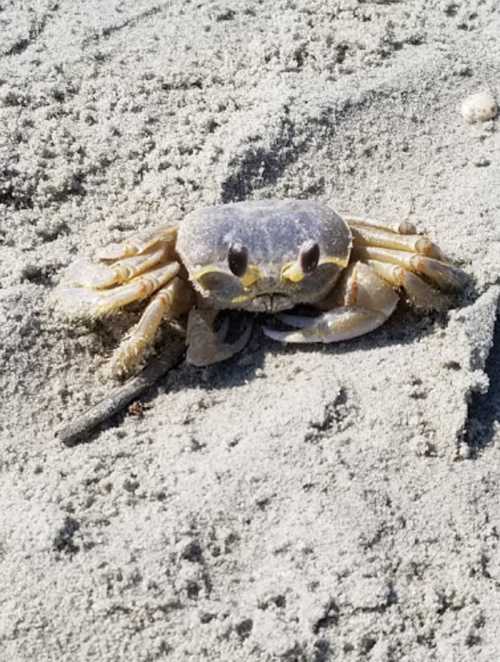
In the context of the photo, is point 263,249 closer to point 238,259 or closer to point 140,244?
point 238,259

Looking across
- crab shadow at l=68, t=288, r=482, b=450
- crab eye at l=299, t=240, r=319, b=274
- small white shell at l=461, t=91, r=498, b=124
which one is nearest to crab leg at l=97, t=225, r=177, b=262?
crab shadow at l=68, t=288, r=482, b=450

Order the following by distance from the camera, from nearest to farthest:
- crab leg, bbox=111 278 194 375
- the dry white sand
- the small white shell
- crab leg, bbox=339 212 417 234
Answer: the dry white sand → crab leg, bbox=111 278 194 375 → crab leg, bbox=339 212 417 234 → the small white shell

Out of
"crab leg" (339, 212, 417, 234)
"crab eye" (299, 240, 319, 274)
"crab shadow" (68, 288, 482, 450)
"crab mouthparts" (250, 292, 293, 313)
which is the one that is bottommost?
"crab shadow" (68, 288, 482, 450)

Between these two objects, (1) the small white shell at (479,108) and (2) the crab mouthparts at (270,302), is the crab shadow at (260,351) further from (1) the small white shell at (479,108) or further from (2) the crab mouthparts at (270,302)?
(1) the small white shell at (479,108)

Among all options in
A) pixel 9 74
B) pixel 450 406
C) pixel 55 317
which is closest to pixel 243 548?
pixel 450 406

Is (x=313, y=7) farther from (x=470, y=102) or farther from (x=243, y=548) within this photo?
(x=243, y=548)

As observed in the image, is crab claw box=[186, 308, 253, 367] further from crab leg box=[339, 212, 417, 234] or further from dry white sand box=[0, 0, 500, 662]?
crab leg box=[339, 212, 417, 234]
